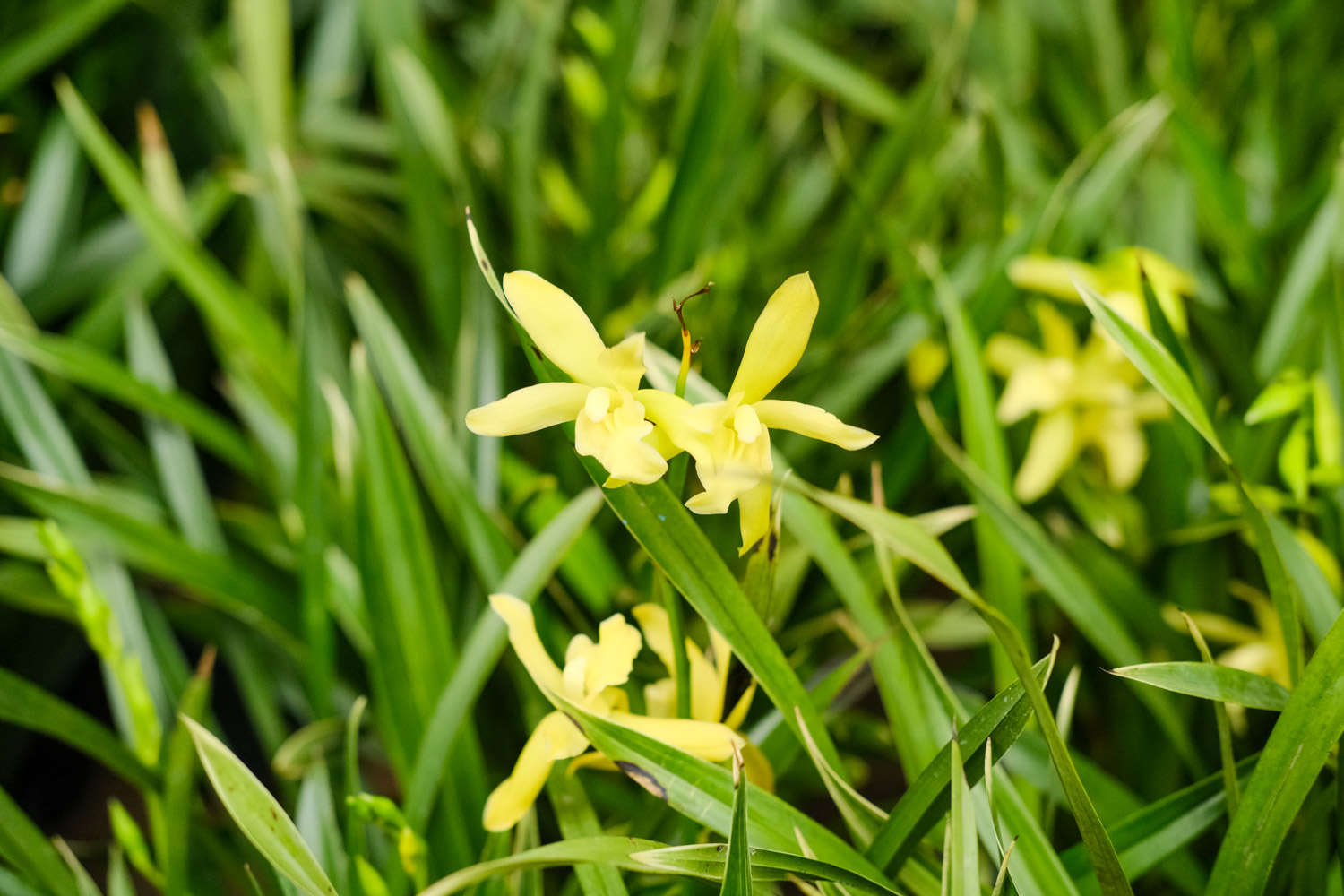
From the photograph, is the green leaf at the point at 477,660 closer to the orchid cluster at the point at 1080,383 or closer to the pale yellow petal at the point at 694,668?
the pale yellow petal at the point at 694,668

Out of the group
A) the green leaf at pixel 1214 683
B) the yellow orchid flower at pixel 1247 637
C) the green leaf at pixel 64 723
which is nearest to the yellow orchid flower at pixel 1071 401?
the yellow orchid flower at pixel 1247 637

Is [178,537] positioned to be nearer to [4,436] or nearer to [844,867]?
[4,436]

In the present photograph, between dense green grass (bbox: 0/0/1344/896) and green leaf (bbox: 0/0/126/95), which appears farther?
green leaf (bbox: 0/0/126/95)

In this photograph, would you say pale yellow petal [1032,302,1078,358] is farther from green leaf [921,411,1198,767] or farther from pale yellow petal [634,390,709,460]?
pale yellow petal [634,390,709,460]

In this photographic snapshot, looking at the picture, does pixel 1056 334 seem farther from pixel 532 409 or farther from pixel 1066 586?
pixel 532 409

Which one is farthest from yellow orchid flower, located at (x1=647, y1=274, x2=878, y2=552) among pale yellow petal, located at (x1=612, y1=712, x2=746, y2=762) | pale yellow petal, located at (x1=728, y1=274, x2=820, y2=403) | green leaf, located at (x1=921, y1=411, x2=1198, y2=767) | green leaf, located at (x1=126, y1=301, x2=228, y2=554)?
green leaf, located at (x1=126, y1=301, x2=228, y2=554)

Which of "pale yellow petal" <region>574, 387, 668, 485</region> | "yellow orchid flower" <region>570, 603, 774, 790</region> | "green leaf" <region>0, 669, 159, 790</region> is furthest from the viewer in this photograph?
"green leaf" <region>0, 669, 159, 790</region>

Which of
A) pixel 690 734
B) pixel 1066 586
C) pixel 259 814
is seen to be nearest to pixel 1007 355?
pixel 1066 586
